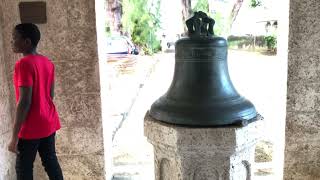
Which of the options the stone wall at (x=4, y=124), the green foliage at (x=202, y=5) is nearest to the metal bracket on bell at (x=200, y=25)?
the stone wall at (x=4, y=124)

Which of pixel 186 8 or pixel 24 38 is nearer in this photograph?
pixel 24 38

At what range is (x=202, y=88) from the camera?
1.62m

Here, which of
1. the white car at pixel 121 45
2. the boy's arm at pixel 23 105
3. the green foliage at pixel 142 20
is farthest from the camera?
the white car at pixel 121 45

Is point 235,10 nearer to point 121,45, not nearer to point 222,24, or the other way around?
point 222,24

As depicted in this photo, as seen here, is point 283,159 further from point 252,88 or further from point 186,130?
point 252,88

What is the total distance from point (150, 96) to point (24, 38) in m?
5.88

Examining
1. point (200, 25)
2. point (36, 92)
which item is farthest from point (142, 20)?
point (200, 25)

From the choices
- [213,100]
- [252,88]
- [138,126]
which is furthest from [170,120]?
[252,88]

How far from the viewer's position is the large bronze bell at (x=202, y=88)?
5.11ft

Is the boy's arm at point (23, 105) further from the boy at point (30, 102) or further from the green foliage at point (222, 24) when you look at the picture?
the green foliage at point (222, 24)

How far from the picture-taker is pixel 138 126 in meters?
5.79

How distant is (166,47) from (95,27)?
7056mm

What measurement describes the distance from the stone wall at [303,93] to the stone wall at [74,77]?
1.67 meters

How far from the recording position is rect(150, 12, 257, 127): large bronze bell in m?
1.56
